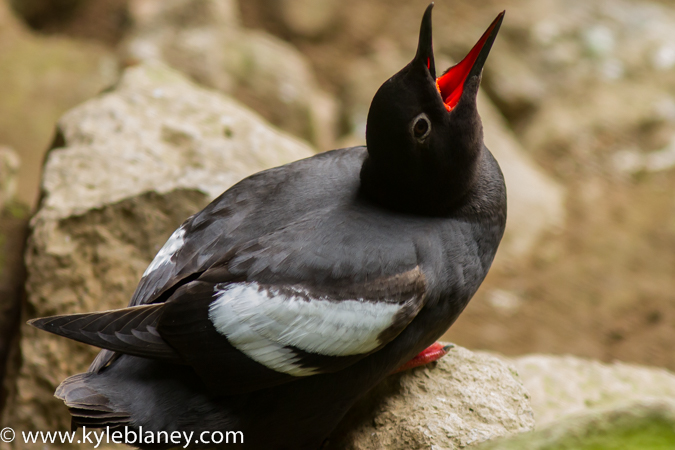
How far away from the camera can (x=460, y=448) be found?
2295 mm

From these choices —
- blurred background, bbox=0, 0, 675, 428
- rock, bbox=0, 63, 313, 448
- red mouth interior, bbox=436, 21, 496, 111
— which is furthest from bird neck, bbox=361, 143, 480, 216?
blurred background, bbox=0, 0, 675, 428

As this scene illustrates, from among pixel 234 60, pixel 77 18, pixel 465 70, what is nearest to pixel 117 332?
pixel 465 70

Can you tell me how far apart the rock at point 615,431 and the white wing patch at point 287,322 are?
2.93ft

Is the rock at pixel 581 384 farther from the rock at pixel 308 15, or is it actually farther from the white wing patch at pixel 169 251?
the rock at pixel 308 15

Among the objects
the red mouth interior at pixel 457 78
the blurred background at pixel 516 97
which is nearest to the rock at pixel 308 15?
the blurred background at pixel 516 97

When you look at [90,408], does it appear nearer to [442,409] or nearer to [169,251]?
[169,251]

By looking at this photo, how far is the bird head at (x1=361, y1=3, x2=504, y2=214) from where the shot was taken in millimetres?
2111

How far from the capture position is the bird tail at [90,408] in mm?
2070

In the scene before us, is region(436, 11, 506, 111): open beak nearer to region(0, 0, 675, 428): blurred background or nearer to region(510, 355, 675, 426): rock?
region(510, 355, 675, 426): rock

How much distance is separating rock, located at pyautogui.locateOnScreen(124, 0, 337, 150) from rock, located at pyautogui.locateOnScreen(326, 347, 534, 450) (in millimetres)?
3950

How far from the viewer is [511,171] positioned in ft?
19.0

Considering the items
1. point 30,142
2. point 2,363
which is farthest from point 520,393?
point 30,142

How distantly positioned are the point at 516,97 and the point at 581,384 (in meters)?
4.03

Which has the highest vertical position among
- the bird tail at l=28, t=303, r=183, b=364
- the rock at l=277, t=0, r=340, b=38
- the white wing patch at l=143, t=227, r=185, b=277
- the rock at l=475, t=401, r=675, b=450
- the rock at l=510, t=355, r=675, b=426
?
the rock at l=277, t=0, r=340, b=38
